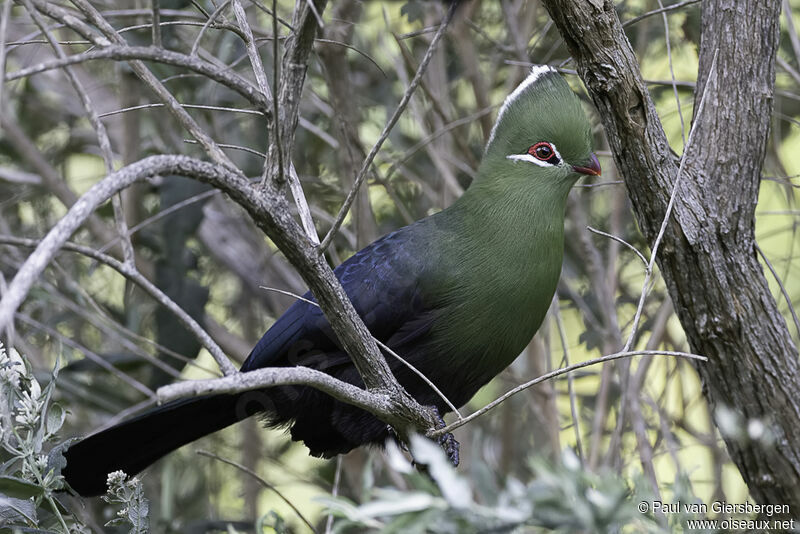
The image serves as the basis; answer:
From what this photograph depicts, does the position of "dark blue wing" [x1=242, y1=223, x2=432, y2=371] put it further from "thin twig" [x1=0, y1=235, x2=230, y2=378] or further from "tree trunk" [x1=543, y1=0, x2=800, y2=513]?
"thin twig" [x1=0, y1=235, x2=230, y2=378]

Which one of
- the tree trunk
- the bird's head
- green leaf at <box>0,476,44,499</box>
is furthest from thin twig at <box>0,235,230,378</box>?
the bird's head

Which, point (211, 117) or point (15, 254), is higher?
point (211, 117)

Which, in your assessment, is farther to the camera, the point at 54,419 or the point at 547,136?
the point at 547,136

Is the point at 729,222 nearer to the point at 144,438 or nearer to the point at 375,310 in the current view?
the point at 375,310

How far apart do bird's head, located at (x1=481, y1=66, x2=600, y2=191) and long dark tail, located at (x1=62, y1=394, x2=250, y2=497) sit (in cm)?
100

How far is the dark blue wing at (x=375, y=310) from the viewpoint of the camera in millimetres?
2357

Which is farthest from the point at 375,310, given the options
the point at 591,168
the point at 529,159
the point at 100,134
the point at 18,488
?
the point at 100,134

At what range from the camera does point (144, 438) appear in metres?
2.38

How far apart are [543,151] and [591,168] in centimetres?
14

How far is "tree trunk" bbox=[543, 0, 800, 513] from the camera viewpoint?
1.86m

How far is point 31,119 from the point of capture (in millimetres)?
4309

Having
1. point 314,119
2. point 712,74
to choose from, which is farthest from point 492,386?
point 712,74

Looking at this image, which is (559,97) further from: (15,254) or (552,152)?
(15,254)

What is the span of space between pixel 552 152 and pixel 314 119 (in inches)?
74.7
